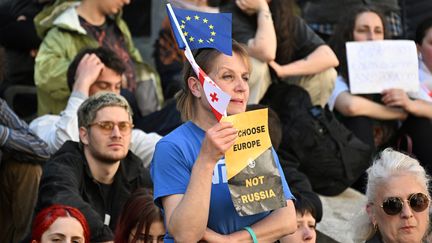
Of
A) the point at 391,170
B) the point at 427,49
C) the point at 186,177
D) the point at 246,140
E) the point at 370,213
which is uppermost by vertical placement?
the point at 246,140

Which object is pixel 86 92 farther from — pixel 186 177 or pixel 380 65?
pixel 186 177

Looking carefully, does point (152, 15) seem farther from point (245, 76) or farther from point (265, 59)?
point (245, 76)

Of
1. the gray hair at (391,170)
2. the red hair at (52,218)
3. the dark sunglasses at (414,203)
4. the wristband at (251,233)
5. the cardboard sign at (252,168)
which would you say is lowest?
the red hair at (52,218)

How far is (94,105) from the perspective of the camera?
22.8ft

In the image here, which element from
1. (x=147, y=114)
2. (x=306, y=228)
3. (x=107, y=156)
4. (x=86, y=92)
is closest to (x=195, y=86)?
(x=306, y=228)

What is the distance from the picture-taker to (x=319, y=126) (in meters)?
7.89

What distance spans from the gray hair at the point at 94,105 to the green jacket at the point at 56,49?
41.6 inches

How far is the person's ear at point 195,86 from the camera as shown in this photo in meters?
4.27

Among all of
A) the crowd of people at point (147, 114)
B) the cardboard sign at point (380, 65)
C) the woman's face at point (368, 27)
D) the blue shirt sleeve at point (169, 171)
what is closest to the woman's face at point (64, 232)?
the crowd of people at point (147, 114)

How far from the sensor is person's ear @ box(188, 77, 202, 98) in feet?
14.0

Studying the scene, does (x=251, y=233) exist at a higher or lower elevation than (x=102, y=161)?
higher

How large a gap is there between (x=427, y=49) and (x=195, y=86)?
473cm

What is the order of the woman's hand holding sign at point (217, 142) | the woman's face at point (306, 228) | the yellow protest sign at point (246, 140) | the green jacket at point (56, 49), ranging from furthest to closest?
the green jacket at point (56, 49) → the woman's face at point (306, 228) → the yellow protest sign at point (246, 140) → the woman's hand holding sign at point (217, 142)

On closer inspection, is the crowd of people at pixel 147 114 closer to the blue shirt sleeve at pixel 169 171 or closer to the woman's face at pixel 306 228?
the woman's face at pixel 306 228
